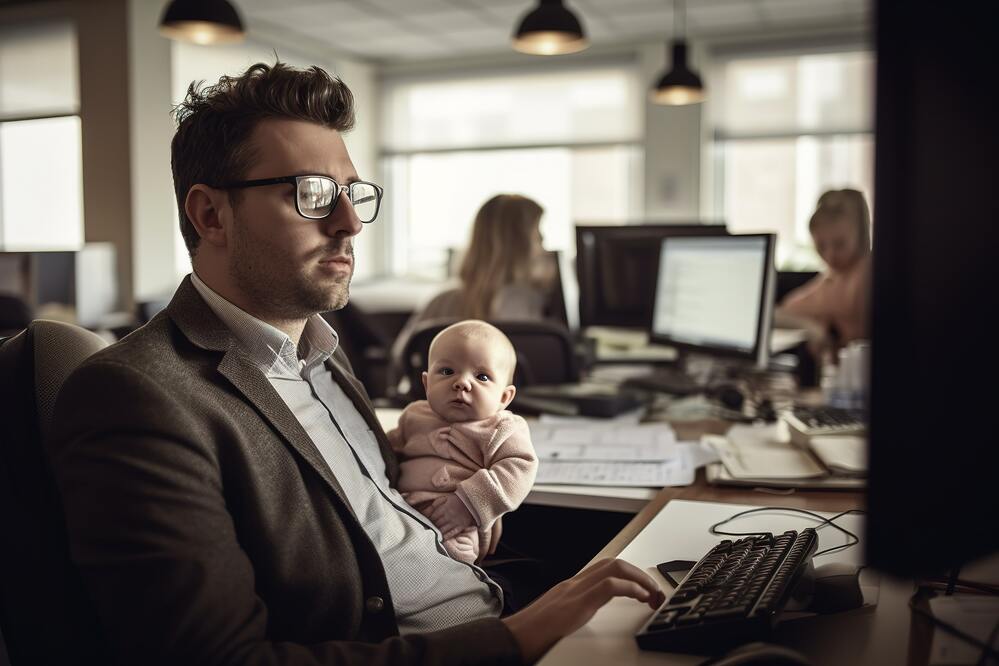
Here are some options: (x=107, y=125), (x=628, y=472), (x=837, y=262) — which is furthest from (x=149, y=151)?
(x=628, y=472)

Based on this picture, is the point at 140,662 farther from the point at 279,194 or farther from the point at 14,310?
the point at 14,310

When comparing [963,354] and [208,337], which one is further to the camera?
[208,337]

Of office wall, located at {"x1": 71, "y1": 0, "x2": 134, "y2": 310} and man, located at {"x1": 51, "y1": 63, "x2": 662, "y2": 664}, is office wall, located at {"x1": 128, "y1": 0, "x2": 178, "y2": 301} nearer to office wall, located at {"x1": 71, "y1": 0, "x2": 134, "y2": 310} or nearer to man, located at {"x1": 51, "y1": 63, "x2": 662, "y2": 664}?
office wall, located at {"x1": 71, "y1": 0, "x2": 134, "y2": 310}

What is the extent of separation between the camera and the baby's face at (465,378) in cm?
137

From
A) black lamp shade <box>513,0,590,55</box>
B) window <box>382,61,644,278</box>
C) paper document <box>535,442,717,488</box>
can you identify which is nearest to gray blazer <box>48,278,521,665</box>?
paper document <box>535,442,717,488</box>

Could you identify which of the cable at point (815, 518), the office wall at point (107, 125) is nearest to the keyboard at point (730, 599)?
the cable at point (815, 518)

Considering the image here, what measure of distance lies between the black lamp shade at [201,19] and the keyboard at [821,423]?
2.79 meters

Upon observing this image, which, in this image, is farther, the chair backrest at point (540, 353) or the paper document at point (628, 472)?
the chair backrest at point (540, 353)

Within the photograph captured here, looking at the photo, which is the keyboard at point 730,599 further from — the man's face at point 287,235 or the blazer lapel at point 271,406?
the man's face at point 287,235

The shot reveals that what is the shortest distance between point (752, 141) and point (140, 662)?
701 cm

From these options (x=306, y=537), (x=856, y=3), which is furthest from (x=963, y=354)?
(x=856, y=3)

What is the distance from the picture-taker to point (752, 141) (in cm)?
714

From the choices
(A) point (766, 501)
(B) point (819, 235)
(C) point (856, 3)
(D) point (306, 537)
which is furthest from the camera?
(C) point (856, 3)

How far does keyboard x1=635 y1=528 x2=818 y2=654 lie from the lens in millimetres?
829
